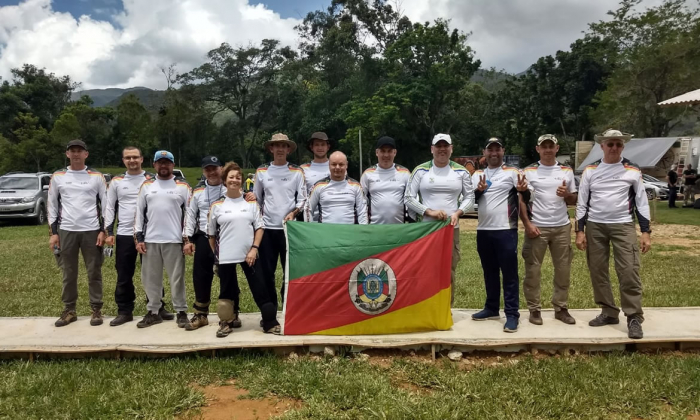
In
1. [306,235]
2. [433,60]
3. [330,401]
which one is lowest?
[330,401]

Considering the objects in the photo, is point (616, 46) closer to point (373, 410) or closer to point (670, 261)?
point (670, 261)

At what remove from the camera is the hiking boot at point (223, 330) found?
497 centimetres

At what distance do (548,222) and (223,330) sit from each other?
3638 millimetres

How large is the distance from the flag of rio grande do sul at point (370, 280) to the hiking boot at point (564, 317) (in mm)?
1305

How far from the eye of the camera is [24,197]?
653 inches

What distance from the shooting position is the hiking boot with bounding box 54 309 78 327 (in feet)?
17.8

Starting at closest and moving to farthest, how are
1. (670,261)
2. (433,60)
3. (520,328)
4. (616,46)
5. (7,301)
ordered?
(520,328) → (7,301) → (670,261) → (433,60) → (616,46)

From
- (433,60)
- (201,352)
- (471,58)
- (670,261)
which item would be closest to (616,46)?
(471,58)

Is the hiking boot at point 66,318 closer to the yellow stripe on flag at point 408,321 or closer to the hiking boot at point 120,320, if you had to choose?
the hiking boot at point 120,320

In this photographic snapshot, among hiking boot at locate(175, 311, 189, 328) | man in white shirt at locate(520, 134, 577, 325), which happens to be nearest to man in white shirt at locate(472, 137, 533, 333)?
man in white shirt at locate(520, 134, 577, 325)

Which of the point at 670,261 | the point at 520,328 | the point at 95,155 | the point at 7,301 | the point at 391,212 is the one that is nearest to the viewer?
the point at 520,328

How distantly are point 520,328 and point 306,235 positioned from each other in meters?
2.46

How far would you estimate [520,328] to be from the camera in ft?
16.5

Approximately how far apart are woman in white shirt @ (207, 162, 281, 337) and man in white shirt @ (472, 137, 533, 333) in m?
2.37
